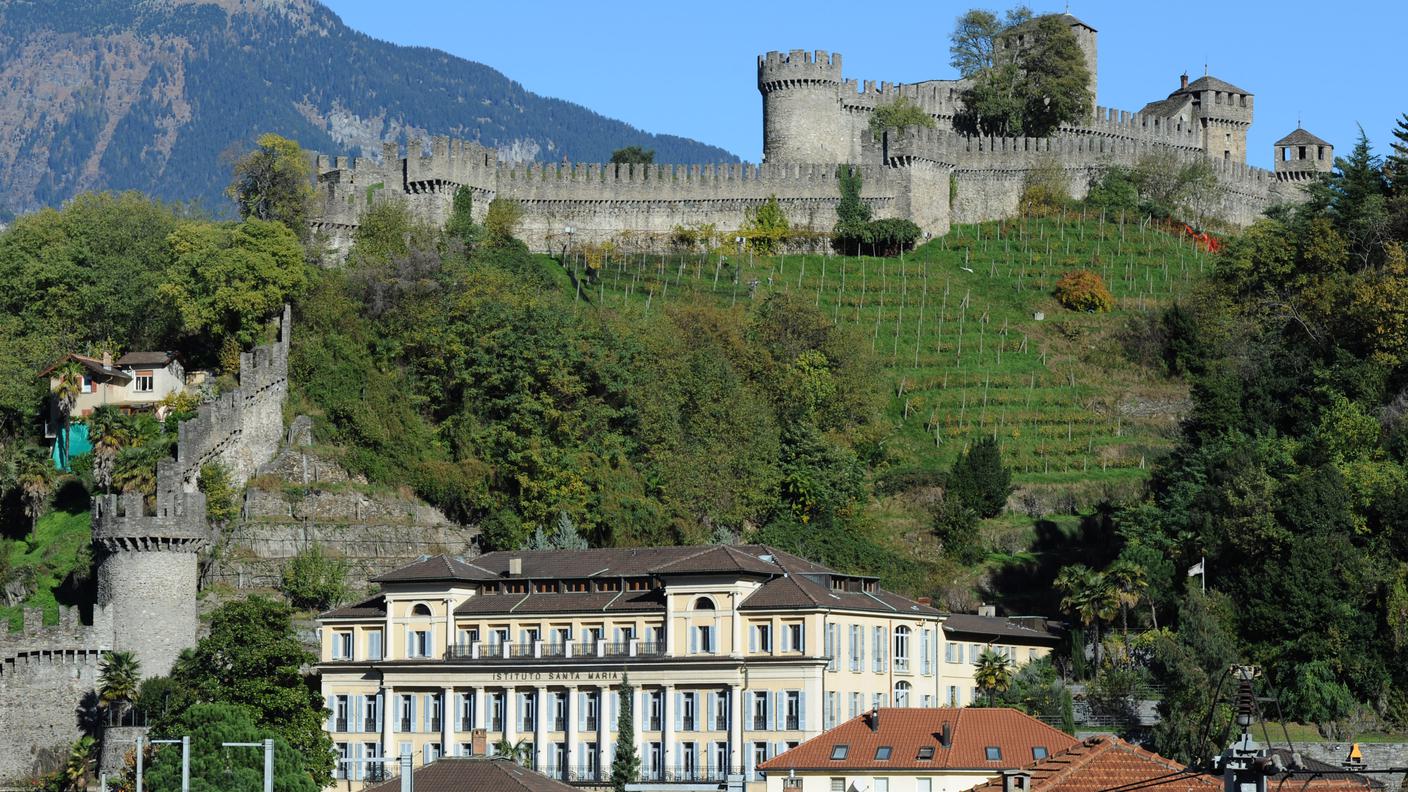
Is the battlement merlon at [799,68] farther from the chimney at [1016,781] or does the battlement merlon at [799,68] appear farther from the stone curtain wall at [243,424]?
the chimney at [1016,781]

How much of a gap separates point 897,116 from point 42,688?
60964 mm

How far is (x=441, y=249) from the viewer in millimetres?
109500

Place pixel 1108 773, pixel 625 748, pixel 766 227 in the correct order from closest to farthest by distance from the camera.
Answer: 1. pixel 1108 773
2. pixel 625 748
3. pixel 766 227

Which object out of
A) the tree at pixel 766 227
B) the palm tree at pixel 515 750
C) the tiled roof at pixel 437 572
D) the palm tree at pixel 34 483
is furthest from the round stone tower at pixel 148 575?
the tree at pixel 766 227

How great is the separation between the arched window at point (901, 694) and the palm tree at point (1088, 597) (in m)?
6.62

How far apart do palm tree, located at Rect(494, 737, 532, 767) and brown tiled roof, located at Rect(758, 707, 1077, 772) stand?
897 cm

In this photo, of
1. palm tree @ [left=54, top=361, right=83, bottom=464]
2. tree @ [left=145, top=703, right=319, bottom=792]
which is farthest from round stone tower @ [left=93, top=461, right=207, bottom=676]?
palm tree @ [left=54, top=361, right=83, bottom=464]

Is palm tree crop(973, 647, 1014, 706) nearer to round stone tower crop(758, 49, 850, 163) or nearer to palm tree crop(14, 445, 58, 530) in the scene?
palm tree crop(14, 445, 58, 530)

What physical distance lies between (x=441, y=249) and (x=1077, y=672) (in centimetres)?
3642

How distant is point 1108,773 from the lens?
62875 mm

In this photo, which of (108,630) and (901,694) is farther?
(901,694)

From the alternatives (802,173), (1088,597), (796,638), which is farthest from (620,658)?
A: (802,173)

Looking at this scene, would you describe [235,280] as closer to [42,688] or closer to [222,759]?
[42,688]

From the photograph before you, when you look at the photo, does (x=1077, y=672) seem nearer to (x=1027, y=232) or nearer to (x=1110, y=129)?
(x=1027, y=232)
